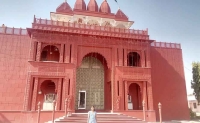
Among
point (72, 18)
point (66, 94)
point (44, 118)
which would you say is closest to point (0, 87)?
point (44, 118)

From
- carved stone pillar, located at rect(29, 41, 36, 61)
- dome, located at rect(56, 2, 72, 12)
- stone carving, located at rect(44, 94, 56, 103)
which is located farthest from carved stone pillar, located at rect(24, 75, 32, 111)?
dome, located at rect(56, 2, 72, 12)

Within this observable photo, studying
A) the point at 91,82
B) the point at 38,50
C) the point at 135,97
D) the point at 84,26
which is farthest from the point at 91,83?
the point at 38,50

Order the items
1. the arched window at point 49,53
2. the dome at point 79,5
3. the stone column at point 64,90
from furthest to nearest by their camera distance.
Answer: the dome at point 79,5, the arched window at point 49,53, the stone column at point 64,90

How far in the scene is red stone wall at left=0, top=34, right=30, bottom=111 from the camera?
38.3 feet

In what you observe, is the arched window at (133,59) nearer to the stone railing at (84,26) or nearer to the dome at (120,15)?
the stone railing at (84,26)

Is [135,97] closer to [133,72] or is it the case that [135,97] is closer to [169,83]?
[133,72]

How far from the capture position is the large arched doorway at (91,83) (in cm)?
1366

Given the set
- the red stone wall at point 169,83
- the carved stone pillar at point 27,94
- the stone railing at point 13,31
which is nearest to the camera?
the carved stone pillar at point 27,94

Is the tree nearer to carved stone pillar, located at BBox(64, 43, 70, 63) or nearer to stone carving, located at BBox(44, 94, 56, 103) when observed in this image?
carved stone pillar, located at BBox(64, 43, 70, 63)

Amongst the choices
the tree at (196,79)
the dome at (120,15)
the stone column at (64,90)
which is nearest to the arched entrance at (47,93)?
the stone column at (64,90)

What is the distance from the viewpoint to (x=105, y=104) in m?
13.8

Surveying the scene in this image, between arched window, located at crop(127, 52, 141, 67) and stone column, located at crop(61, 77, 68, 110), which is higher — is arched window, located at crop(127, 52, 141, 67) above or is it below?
above

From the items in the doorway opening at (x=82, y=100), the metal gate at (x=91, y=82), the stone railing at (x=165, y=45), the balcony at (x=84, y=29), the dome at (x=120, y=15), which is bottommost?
the doorway opening at (x=82, y=100)

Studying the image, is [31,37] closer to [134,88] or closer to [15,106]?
[15,106]
